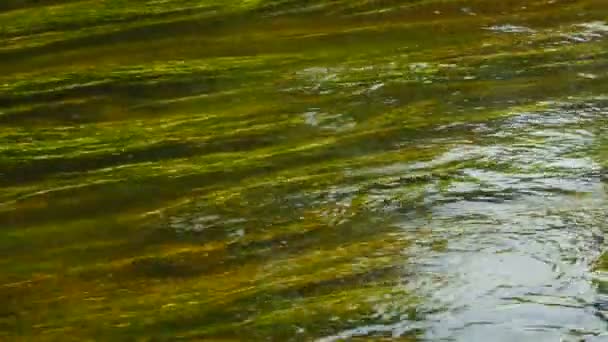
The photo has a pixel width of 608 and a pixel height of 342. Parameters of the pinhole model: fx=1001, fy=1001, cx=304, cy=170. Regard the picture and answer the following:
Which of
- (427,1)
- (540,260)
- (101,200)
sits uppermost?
(427,1)

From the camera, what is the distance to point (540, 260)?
241cm

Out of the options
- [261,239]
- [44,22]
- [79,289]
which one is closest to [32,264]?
[79,289]

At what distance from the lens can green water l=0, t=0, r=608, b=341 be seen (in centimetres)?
225

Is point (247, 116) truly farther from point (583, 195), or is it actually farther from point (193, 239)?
point (583, 195)

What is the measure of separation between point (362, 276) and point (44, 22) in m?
2.20

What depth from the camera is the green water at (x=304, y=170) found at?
2.25 metres

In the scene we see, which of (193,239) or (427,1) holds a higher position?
(427,1)

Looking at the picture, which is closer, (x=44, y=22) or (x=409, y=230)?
(x=409, y=230)

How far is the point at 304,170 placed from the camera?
2.84 m

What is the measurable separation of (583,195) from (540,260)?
35 cm

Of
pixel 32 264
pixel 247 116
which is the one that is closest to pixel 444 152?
pixel 247 116

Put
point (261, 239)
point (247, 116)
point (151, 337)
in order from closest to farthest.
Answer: point (151, 337), point (261, 239), point (247, 116)

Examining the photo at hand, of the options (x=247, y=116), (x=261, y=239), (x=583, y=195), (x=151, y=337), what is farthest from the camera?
(x=247, y=116)

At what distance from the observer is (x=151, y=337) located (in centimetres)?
214
